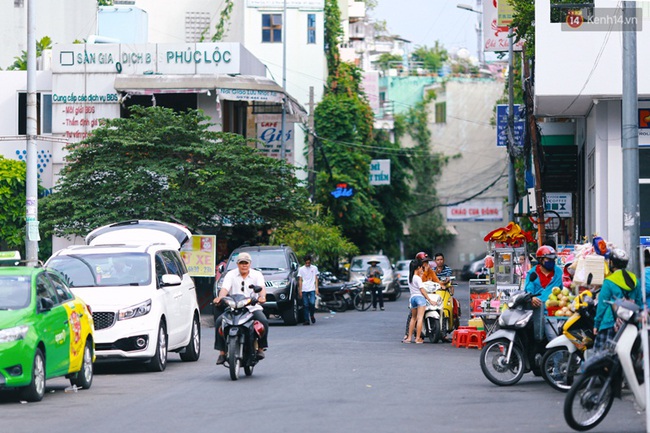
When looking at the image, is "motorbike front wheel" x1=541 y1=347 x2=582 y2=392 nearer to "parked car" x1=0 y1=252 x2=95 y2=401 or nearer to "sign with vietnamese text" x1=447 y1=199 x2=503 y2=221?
"parked car" x1=0 y1=252 x2=95 y2=401

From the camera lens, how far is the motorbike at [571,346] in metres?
13.7

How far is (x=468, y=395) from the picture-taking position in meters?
13.8

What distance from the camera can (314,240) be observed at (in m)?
42.5

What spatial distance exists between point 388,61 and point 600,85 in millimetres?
70875

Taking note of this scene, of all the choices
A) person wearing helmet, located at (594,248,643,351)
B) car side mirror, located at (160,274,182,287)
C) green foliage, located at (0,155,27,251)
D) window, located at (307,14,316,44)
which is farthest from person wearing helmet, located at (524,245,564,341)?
window, located at (307,14,316,44)

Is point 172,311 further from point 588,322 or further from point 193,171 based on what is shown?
point 193,171

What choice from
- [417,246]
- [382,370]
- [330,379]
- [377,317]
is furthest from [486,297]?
[417,246]

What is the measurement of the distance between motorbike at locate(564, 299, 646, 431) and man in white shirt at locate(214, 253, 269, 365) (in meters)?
6.18

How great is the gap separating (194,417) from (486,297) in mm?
12268

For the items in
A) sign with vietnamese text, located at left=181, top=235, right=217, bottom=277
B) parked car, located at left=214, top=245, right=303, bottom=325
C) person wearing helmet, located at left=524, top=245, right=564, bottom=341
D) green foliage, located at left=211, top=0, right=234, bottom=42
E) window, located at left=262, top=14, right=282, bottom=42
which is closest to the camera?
person wearing helmet, located at left=524, top=245, right=564, bottom=341

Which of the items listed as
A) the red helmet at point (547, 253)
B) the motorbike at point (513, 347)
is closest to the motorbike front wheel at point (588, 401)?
the motorbike at point (513, 347)

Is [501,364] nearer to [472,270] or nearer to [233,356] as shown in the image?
[233,356]

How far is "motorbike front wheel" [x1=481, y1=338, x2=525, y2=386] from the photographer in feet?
48.8

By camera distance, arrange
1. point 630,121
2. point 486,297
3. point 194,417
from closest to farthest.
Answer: point 194,417
point 630,121
point 486,297
